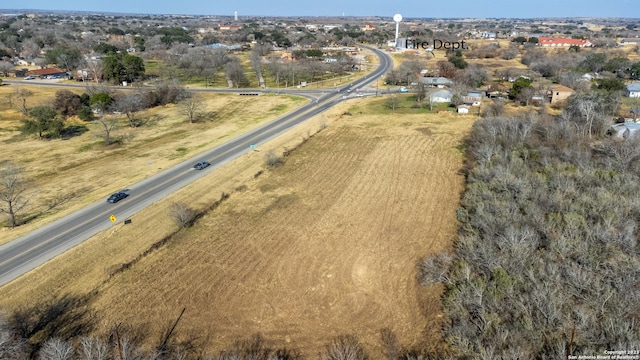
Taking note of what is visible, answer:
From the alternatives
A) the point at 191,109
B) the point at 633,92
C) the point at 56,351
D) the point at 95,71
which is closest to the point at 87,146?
the point at 191,109

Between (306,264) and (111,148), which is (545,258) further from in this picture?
(111,148)

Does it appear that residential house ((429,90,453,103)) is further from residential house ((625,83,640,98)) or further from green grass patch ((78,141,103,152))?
green grass patch ((78,141,103,152))

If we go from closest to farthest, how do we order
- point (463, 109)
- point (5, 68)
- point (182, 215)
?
point (182, 215)
point (463, 109)
point (5, 68)

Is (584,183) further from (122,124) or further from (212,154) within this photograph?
(122,124)

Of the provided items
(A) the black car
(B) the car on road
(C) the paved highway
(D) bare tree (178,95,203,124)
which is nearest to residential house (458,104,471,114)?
(C) the paved highway

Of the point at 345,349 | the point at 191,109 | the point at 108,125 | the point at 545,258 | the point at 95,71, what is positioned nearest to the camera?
the point at 345,349

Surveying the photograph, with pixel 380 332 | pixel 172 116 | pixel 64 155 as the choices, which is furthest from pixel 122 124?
pixel 380 332
